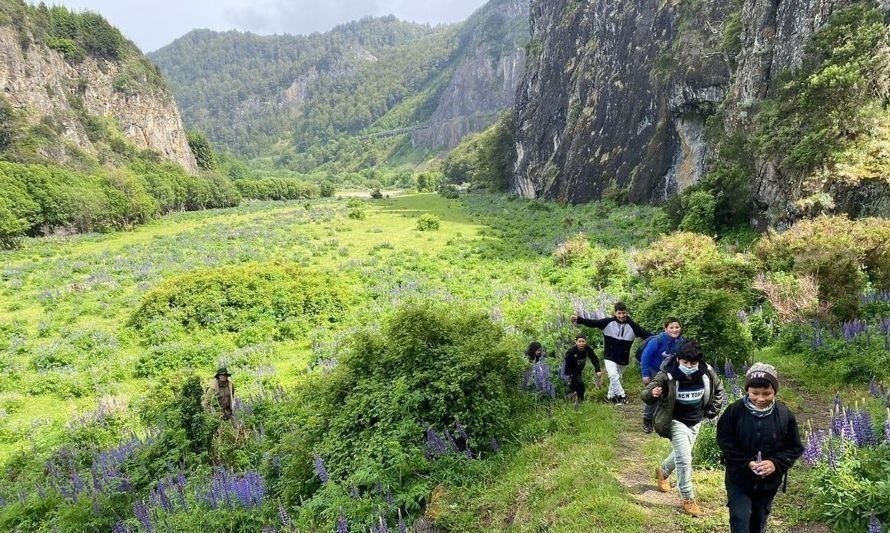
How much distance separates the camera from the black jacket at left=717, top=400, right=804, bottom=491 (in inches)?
168

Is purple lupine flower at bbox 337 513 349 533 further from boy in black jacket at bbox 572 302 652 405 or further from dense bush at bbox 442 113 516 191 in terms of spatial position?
dense bush at bbox 442 113 516 191

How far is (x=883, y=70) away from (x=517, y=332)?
55.7ft

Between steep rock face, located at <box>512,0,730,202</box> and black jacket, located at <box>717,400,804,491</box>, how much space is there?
36650mm

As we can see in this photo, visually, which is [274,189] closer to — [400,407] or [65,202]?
[65,202]

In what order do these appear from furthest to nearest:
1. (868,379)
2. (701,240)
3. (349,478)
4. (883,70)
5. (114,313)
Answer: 1. (114,313)
2. (883,70)
3. (701,240)
4. (868,379)
5. (349,478)

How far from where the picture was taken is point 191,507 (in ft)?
23.8

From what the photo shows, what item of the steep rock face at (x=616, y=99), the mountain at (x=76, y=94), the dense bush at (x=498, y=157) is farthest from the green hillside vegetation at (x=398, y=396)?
the mountain at (x=76, y=94)

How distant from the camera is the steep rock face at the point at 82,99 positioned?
92500 millimetres

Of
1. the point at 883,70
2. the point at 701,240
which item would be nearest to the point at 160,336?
the point at 701,240

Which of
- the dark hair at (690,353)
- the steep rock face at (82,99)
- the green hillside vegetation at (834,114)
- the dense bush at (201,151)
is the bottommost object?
the dark hair at (690,353)

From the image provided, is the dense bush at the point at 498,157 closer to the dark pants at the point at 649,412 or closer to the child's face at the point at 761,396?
the dark pants at the point at 649,412

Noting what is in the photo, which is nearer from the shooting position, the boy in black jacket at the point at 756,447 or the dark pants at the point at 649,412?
the boy in black jacket at the point at 756,447

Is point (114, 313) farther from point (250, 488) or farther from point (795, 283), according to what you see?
point (795, 283)

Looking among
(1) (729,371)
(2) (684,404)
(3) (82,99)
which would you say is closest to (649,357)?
(2) (684,404)
